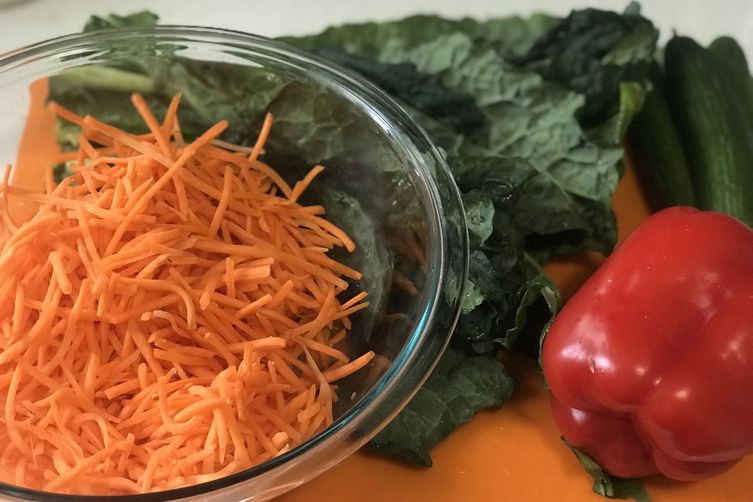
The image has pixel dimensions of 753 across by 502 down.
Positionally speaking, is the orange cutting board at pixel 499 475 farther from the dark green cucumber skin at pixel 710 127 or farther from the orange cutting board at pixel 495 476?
the dark green cucumber skin at pixel 710 127

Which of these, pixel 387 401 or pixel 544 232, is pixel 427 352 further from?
pixel 544 232

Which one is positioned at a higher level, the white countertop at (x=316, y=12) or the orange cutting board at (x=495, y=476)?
the white countertop at (x=316, y=12)

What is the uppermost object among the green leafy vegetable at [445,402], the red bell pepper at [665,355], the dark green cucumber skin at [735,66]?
the dark green cucumber skin at [735,66]

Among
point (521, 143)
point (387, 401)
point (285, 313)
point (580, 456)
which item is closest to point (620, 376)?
point (580, 456)

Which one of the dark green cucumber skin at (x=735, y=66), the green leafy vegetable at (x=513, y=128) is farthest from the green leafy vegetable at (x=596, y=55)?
the dark green cucumber skin at (x=735, y=66)

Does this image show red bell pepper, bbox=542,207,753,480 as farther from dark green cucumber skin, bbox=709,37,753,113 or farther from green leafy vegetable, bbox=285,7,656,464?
dark green cucumber skin, bbox=709,37,753,113

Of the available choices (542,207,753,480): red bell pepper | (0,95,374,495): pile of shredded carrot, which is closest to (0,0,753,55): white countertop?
(0,95,374,495): pile of shredded carrot
